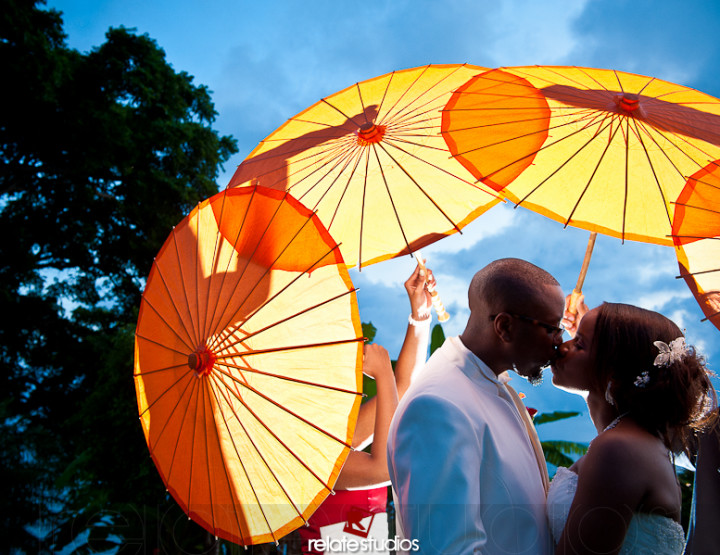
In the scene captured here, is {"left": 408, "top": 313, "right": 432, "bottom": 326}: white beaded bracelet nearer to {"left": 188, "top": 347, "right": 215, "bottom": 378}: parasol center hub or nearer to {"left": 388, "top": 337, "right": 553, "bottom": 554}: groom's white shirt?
{"left": 388, "top": 337, "right": 553, "bottom": 554}: groom's white shirt

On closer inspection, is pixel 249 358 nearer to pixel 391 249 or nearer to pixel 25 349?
pixel 391 249

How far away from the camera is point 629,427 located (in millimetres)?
2146

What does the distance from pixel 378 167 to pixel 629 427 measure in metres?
2.11

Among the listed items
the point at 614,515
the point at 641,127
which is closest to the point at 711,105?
the point at 641,127

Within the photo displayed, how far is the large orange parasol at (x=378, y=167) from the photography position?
337 cm

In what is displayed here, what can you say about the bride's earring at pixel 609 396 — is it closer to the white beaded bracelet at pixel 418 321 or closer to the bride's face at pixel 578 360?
the bride's face at pixel 578 360

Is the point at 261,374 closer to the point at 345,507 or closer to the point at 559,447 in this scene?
the point at 345,507

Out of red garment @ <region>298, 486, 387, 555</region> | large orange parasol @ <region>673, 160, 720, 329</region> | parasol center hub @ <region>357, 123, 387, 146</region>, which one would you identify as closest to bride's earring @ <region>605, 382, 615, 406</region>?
large orange parasol @ <region>673, 160, 720, 329</region>

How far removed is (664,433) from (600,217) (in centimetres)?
Result: 126

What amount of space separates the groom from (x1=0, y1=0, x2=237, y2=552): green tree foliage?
14300 millimetres

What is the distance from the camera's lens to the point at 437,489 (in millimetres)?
1810

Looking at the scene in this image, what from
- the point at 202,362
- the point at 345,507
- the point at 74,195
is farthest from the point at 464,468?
the point at 74,195

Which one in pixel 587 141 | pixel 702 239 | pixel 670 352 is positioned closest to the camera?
pixel 670 352

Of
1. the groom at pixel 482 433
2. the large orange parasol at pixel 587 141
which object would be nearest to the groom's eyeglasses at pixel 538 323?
the groom at pixel 482 433
